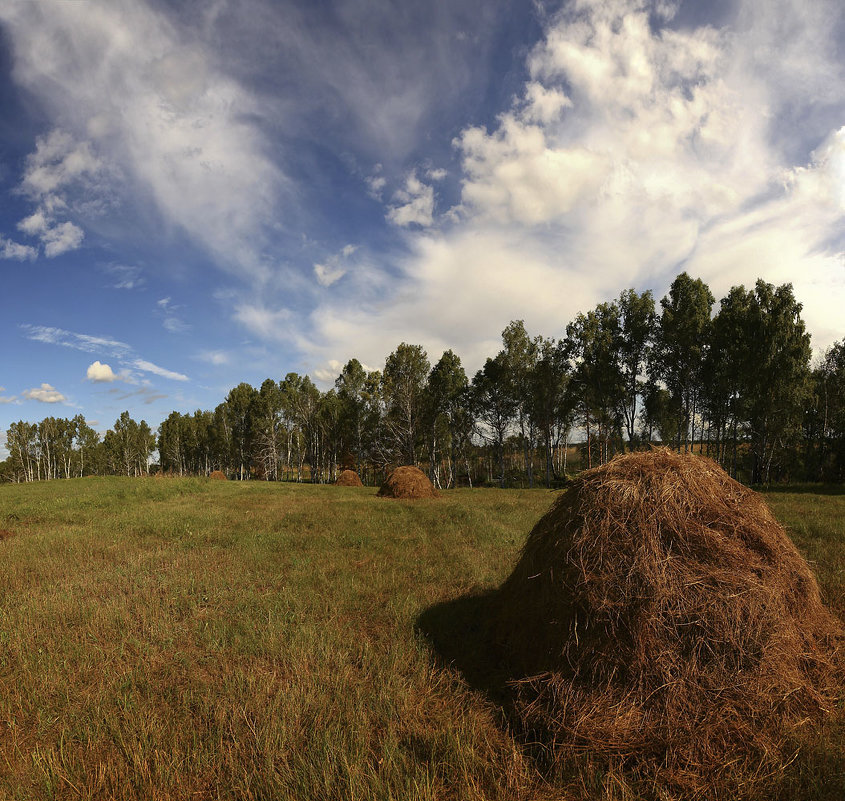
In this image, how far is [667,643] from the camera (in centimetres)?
379

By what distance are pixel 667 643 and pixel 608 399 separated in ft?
119

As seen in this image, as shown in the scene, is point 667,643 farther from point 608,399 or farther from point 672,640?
point 608,399

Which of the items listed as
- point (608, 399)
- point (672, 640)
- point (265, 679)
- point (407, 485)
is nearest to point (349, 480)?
point (407, 485)

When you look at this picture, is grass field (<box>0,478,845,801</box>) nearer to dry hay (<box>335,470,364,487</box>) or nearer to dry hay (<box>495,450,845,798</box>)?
dry hay (<box>495,450,845,798</box>)

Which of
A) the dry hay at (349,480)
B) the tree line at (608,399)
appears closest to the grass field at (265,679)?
the tree line at (608,399)

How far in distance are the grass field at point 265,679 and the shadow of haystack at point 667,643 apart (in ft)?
0.92

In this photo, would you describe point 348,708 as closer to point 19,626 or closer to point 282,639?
point 282,639

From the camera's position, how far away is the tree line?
29.1m

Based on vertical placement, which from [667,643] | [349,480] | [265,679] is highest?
[667,643]

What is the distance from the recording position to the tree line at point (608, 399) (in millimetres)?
29125

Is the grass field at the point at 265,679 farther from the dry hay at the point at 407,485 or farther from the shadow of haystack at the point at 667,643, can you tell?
the dry hay at the point at 407,485

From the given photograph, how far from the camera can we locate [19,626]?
6.36 meters

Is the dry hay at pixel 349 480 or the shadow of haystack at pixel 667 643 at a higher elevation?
the shadow of haystack at pixel 667 643

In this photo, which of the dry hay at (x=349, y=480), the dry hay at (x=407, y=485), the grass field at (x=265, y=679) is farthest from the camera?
the dry hay at (x=349, y=480)
